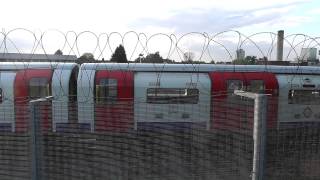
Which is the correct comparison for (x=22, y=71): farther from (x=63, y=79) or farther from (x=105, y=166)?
(x=105, y=166)

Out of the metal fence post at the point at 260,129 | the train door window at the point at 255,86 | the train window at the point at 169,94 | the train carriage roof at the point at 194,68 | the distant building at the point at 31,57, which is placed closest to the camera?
the metal fence post at the point at 260,129

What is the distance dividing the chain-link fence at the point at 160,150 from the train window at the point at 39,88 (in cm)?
604

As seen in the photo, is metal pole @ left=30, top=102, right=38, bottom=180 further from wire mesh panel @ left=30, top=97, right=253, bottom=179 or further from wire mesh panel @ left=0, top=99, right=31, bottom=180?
wire mesh panel @ left=0, top=99, right=31, bottom=180

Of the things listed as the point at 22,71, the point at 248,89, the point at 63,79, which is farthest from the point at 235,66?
the point at 22,71

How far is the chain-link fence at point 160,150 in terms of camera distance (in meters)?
5.45

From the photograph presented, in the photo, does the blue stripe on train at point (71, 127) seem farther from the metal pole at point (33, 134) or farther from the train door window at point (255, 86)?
the train door window at point (255, 86)

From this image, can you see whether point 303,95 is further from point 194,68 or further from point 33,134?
point 33,134

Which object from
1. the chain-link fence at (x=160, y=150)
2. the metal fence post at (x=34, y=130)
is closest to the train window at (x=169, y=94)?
the chain-link fence at (x=160, y=150)

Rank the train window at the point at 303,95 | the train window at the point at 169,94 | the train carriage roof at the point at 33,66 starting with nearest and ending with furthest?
the train window at the point at 169,94 < the train window at the point at 303,95 < the train carriage roof at the point at 33,66

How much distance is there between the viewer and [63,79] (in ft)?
40.5

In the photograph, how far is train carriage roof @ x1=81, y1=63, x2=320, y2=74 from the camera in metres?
12.4

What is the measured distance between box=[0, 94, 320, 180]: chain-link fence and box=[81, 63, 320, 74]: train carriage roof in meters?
6.22

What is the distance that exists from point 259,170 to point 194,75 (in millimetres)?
7950

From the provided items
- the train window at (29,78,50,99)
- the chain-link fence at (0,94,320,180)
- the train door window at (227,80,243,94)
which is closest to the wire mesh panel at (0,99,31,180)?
the chain-link fence at (0,94,320,180)
